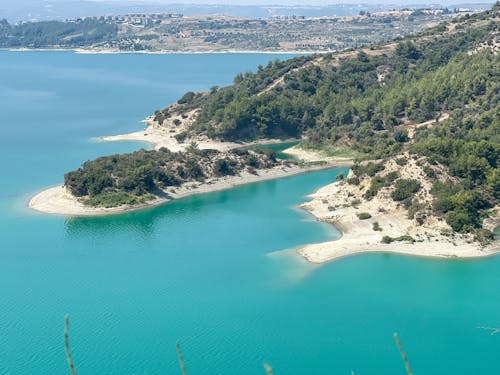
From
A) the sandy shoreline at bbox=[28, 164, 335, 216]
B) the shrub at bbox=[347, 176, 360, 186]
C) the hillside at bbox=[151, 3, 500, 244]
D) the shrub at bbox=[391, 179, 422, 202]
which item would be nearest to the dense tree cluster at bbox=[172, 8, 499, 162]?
the hillside at bbox=[151, 3, 500, 244]

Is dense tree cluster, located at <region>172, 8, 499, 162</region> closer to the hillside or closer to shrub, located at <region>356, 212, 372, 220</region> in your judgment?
the hillside

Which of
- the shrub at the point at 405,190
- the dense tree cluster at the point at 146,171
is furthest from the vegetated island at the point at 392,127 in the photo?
the dense tree cluster at the point at 146,171

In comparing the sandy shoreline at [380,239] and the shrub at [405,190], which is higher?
the shrub at [405,190]

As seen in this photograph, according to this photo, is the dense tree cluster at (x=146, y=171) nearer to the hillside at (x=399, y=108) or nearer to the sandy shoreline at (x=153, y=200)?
the sandy shoreline at (x=153, y=200)

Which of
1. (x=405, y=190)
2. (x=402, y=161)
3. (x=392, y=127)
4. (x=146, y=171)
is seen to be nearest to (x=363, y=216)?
(x=405, y=190)

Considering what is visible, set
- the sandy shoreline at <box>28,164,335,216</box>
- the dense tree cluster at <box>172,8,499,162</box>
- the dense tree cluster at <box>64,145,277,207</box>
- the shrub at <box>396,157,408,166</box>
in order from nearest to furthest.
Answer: the shrub at <box>396,157,408,166</box>
the sandy shoreline at <box>28,164,335,216</box>
the dense tree cluster at <box>64,145,277,207</box>
the dense tree cluster at <box>172,8,499,162</box>
